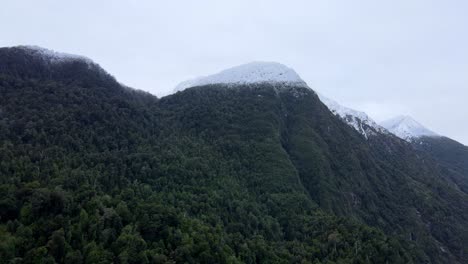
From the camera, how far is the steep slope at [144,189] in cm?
9919

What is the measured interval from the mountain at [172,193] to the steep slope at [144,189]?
0.35m

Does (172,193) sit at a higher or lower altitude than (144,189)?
lower

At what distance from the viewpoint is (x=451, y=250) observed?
180 meters

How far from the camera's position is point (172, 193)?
132500mm

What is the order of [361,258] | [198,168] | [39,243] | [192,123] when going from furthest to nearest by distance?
[192,123], [198,168], [361,258], [39,243]

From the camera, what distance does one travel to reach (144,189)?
12756 centimetres

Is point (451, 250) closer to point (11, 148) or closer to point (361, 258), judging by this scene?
point (361, 258)

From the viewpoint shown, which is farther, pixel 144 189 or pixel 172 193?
pixel 172 193

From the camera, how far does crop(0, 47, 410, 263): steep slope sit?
325 ft

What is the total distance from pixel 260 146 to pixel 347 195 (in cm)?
3838

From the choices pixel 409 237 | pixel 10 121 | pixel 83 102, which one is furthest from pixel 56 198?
pixel 409 237

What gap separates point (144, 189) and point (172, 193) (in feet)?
28.6

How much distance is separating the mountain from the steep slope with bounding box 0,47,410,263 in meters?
0.35

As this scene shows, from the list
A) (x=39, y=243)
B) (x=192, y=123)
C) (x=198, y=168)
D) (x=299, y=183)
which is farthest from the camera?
(x=192, y=123)
